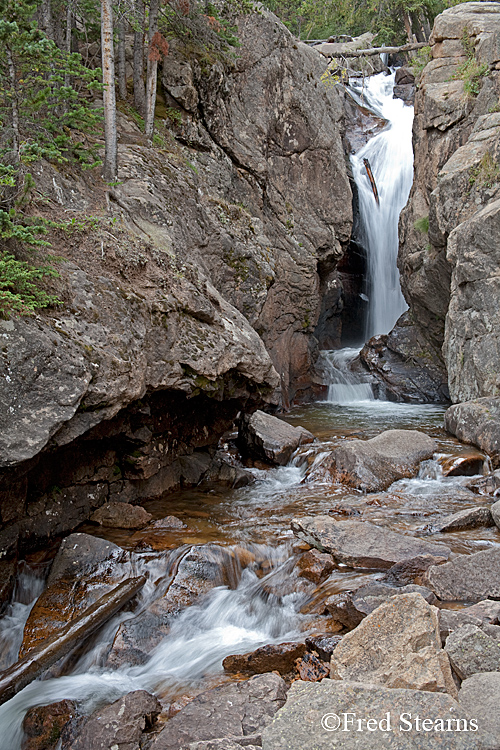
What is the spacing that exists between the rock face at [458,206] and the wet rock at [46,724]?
12.2 m

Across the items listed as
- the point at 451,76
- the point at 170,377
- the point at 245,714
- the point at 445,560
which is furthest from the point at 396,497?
the point at 451,76

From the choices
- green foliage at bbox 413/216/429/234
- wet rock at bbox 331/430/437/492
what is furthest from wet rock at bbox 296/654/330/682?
green foliage at bbox 413/216/429/234


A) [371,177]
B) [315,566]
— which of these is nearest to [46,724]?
[315,566]

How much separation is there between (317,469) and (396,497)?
199 cm

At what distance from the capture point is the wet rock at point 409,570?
5672 mm

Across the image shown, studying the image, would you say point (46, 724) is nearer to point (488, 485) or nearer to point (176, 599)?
point (176, 599)

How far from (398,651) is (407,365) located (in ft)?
59.0

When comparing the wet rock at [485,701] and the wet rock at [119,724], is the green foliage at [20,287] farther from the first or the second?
the wet rock at [485,701]

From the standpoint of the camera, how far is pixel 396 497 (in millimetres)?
9055

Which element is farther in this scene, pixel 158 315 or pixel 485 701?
A: pixel 158 315

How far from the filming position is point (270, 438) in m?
11.7

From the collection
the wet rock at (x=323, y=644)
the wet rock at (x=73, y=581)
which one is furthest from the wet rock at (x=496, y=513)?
the wet rock at (x=73, y=581)

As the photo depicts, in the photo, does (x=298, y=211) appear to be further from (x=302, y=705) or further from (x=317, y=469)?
(x=302, y=705)

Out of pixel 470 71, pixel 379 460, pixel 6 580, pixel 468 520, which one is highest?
pixel 470 71
